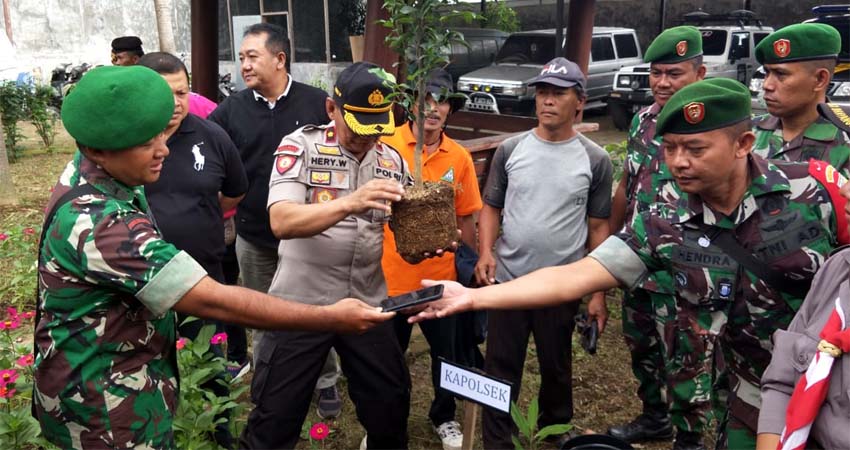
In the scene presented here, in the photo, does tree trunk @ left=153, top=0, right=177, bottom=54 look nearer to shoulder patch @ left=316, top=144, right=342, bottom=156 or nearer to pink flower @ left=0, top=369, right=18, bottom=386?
shoulder patch @ left=316, top=144, right=342, bottom=156

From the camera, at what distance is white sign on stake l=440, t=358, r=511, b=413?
2090 millimetres

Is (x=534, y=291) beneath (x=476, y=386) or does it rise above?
above

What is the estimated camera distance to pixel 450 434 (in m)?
3.54

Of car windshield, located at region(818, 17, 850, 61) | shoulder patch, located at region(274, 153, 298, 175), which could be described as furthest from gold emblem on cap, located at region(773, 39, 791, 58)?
car windshield, located at region(818, 17, 850, 61)

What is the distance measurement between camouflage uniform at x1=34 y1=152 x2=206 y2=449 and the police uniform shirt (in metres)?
0.74

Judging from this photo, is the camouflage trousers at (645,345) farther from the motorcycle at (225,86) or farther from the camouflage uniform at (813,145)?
the motorcycle at (225,86)

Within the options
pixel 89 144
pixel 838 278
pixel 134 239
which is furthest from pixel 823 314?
pixel 89 144

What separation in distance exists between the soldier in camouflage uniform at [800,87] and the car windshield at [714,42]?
432 inches

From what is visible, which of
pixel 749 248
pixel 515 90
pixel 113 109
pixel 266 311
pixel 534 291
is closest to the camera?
pixel 113 109

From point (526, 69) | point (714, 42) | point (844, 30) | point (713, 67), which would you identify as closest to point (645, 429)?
point (844, 30)

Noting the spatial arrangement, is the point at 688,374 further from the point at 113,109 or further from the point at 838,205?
the point at 113,109

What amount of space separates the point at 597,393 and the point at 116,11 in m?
19.9

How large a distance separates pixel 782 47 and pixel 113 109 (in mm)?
2720

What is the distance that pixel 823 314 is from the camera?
1.72m
